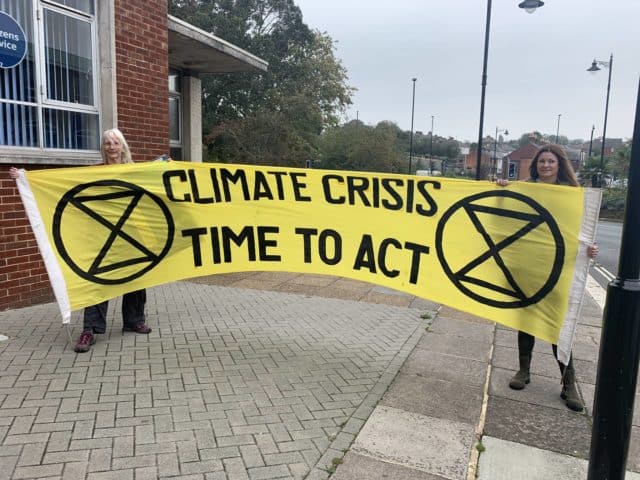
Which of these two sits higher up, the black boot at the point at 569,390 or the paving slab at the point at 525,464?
the black boot at the point at 569,390

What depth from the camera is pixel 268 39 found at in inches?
1210

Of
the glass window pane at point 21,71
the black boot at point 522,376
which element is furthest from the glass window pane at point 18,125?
the black boot at point 522,376

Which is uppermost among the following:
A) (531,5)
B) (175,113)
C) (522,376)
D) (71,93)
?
(531,5)

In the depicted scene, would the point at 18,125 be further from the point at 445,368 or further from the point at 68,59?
the point at 445,368

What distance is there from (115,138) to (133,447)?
289 centimetres

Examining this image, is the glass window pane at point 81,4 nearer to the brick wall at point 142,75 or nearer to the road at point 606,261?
the brick wall at point 142,75

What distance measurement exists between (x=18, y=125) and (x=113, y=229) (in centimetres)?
219

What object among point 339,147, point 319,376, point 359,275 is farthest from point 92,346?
point 339,147

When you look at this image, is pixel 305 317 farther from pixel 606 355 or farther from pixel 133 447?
pixel 606 355

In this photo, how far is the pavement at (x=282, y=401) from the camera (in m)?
3.06

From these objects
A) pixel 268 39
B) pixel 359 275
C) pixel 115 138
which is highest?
pixel 268 39

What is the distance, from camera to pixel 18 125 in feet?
18.9

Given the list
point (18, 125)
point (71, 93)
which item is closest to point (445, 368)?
point (18, 125)

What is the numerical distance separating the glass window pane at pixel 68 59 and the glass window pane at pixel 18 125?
0.39 metres
